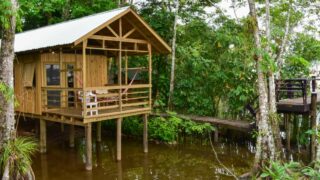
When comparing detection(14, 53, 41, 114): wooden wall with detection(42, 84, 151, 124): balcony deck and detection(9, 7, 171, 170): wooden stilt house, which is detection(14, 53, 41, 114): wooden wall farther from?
detection(42, 84, 151, 124): balcony deck

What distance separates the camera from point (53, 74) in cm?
1368

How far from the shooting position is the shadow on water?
35.4ft

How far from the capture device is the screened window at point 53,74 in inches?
531

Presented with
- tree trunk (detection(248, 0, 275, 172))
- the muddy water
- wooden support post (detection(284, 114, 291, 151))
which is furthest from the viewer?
wooden support post (detection(284, 114, 291, 151))

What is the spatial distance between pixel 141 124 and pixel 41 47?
603cm

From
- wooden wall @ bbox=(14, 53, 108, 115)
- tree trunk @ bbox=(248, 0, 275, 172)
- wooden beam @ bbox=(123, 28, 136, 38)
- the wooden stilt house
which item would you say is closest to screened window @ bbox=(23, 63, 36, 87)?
the wooden stilt house

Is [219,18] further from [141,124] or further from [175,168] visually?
[175,168]

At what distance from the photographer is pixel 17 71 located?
47.0 ft

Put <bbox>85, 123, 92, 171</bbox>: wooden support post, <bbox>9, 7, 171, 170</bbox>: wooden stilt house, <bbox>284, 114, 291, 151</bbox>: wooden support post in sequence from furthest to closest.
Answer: <bbox>284, 114, 291, 151</bbox>: wooden support post → <bbox>9, 7, 171, 170</bbox>: wooden stilt house → <bbox>85, 123, 92, 171</bbox>: wooden support post

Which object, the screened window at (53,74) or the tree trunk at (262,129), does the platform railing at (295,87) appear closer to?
the tree trunk at (262,129)

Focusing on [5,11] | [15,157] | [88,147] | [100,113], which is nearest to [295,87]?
[100,113]

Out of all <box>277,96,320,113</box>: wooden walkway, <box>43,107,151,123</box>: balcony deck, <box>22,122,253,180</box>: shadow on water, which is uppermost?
<box>277,96,320,113</box>: wooden walkway

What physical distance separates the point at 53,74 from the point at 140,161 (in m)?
5.14

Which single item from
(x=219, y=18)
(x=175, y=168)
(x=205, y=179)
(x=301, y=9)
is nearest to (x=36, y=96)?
(x=175, y=168)
